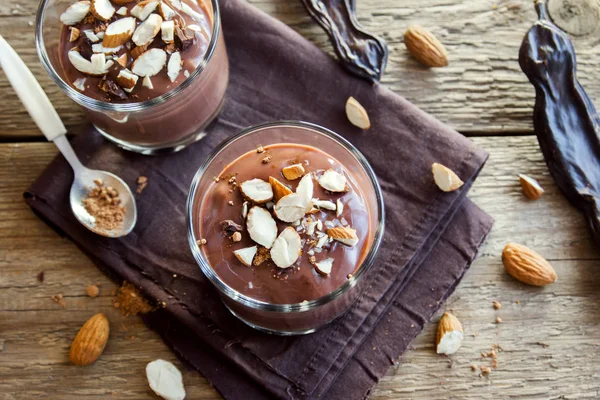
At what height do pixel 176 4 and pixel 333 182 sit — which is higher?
pixel 176 4

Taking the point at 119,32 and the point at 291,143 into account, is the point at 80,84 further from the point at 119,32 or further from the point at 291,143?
the point at 291,143

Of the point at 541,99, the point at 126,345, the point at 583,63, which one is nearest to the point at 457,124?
the point at 541,99

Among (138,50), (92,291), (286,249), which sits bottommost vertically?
(92,291)

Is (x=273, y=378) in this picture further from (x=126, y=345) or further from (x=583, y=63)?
(x=583, y=63)

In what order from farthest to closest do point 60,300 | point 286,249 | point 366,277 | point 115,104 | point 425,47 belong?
point 425,47 → point 60,300 → point 366,277 → point 115,104 → point 286,249

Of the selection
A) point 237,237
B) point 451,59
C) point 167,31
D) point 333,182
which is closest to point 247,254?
point 237,237

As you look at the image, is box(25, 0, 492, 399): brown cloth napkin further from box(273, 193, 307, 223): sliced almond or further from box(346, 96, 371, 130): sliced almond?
box(273, 193, 307, 223): sliced almond

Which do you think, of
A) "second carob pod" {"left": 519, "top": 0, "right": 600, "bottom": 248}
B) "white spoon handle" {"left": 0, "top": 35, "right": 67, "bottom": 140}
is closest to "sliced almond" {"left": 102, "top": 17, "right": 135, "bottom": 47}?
"white spoon handle" {"left": 0, "top": 35, "right": 67, "bottom": 140}
